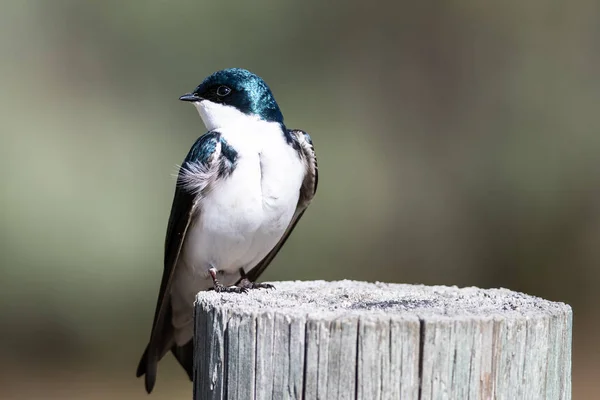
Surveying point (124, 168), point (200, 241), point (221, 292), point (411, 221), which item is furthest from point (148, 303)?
point (221, 292)

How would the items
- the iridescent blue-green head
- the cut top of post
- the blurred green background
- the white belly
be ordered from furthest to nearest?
the blurred green background
the iridescent blue-green head
the white belly
the cut top of post

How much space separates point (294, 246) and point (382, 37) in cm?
195

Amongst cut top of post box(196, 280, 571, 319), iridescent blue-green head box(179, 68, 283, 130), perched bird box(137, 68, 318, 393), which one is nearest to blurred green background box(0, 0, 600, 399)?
perched bird box(137, 68, 318, 393)

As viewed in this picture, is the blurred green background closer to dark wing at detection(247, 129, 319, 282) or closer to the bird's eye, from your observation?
dark wing at detection(247, 129, 319, 282)

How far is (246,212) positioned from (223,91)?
0.54 m

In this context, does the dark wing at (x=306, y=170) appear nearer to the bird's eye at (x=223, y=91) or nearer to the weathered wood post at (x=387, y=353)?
the bird's eye at (x=223, y=91)

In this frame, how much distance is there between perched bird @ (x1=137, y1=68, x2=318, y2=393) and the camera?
10.7 ft

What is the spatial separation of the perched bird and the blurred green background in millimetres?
2810

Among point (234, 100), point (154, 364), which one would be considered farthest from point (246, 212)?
point (154, 364)

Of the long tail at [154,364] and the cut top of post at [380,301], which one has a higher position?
the cut top of post at [380,301]

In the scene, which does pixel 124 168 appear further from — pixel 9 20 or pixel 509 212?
pixel 509 212

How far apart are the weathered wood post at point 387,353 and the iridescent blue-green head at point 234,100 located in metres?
1.48

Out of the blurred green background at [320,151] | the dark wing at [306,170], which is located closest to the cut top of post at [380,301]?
the dark wing at [306,170]

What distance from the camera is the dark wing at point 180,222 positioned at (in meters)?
3.28
